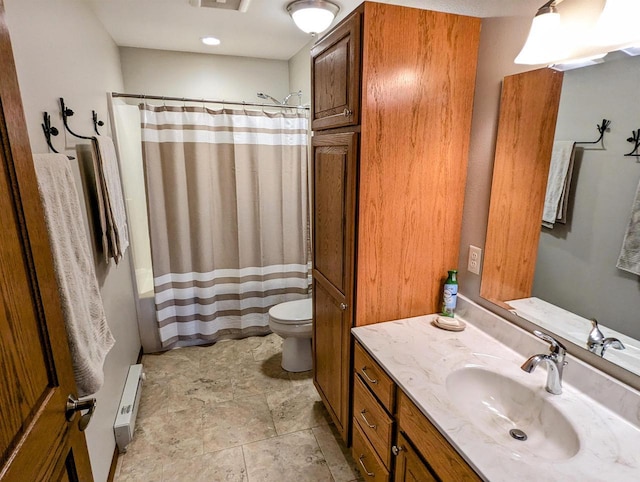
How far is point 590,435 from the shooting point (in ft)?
3.24

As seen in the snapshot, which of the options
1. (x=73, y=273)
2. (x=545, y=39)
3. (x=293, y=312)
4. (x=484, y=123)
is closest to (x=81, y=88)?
(x=73, y=273)

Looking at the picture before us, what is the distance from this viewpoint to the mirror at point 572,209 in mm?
1073

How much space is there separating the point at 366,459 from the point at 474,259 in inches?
40.0

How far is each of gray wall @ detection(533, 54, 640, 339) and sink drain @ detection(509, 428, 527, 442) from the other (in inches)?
17.6

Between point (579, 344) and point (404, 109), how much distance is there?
1.06 meters

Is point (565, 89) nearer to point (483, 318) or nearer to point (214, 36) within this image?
point (483, 318)

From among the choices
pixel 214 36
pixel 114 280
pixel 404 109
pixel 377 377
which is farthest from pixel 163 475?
pixel 214 36

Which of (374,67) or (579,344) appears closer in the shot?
(579,344)

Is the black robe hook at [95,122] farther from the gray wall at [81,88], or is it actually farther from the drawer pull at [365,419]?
the drawer pull at [365,419]

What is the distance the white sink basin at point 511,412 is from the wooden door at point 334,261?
0.53m

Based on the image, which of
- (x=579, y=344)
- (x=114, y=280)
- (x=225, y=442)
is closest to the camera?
(x=579, y=344)

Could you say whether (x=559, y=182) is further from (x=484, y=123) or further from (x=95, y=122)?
(x=95, y=122)

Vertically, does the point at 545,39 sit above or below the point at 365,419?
above

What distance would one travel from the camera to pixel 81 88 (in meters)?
1.82
